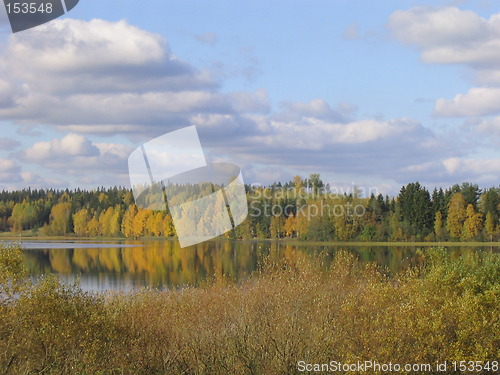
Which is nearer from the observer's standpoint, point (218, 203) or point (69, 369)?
point (69, 369)

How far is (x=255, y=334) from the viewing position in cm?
1086

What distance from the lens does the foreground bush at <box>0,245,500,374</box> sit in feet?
31.3

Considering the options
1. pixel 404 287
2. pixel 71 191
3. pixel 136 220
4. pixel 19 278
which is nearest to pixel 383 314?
pixel 404 287

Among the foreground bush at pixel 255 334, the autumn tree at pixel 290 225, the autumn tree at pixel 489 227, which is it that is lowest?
the autumn tree at pixel 489 227

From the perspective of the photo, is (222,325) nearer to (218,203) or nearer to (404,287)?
(404,287)

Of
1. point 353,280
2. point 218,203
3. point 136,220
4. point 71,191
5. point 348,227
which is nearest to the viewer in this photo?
point 353,280

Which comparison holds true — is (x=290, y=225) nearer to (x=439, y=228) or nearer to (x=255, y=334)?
(x=439, y=228)

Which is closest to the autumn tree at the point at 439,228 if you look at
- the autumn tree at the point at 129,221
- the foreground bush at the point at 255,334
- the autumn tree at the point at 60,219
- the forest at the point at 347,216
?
the forest at the point at 347,216

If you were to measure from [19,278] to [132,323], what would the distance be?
2637 mm

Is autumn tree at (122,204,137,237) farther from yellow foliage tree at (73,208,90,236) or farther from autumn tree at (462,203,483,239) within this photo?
autumn tree at (462,203,483,239)

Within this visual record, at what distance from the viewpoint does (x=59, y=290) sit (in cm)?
1066

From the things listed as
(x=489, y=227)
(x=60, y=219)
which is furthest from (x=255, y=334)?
(x=60, y=219)

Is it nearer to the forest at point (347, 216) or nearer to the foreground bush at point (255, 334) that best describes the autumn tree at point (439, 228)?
the forest at point (347, 216)

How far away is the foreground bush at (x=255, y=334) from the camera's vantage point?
31.3 feet
